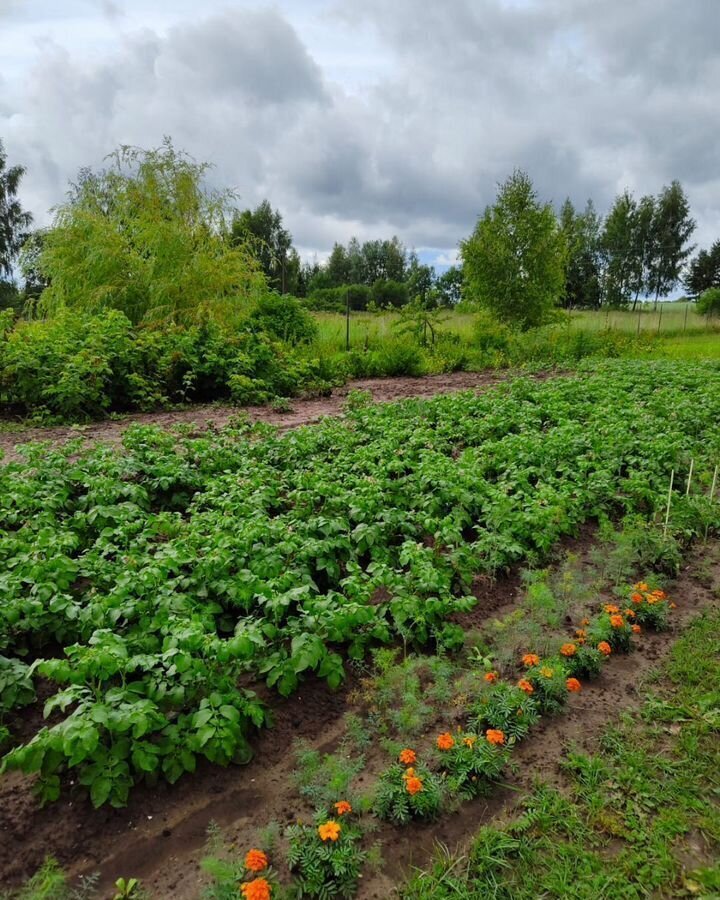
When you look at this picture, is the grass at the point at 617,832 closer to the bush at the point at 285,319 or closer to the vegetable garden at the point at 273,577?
the vegetable garden at the point at 273,577

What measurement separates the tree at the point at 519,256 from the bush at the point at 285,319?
6.24 metres

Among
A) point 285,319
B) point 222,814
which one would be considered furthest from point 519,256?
point 222,814

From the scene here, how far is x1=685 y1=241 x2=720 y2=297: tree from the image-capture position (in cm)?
4459

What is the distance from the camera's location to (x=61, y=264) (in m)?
11.3

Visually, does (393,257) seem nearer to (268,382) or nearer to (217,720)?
(268,382)

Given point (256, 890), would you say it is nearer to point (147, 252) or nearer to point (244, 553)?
point (244, 553)

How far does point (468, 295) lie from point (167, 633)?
16.8m

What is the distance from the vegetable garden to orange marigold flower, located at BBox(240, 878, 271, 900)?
0.64ft

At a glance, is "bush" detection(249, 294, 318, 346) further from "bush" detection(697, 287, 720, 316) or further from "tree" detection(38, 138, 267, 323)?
"bush" detection(697, 287, 720, 316)

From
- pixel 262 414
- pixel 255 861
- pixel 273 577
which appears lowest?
pixel 255 861

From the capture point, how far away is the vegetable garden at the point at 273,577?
2201mm

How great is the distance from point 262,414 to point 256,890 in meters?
6.93

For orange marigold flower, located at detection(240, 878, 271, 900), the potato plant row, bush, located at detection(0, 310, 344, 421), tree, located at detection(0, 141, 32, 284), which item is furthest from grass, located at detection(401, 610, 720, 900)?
tree, located at detection(0, 141, 32, 284)

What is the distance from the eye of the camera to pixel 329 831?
190cm
